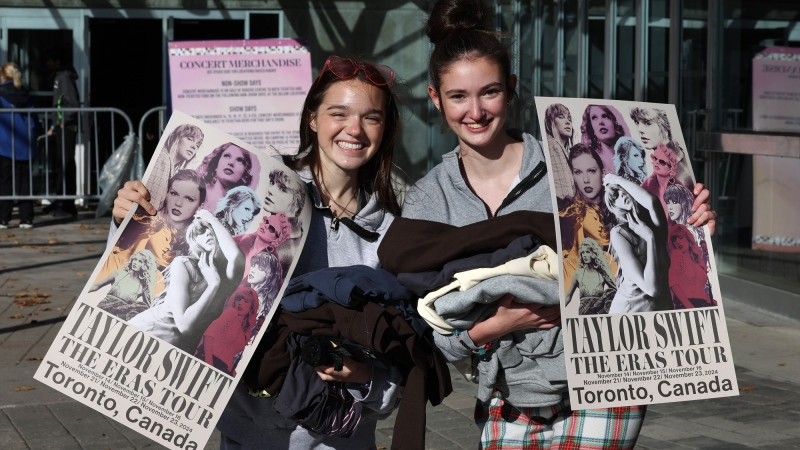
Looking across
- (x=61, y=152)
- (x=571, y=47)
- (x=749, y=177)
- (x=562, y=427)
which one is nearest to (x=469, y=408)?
(x=562, y=427)

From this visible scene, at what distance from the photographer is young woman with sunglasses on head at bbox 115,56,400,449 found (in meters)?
3.05

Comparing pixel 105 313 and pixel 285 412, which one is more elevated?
pixel 105 313

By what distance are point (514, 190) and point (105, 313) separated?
1115 mm

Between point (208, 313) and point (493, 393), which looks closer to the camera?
point (208, 313)

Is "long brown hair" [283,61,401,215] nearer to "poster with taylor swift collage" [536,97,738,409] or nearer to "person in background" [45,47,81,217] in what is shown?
"poster with taylor swift collage" [536,97,738,409]

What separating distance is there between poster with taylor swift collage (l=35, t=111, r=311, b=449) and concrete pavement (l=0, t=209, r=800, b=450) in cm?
260

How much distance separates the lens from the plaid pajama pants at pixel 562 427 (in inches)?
119

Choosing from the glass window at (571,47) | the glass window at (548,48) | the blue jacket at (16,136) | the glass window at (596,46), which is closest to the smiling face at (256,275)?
the glass window at (596,46)

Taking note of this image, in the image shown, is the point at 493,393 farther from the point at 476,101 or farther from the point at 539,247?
the point at 476,101

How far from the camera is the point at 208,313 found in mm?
2852

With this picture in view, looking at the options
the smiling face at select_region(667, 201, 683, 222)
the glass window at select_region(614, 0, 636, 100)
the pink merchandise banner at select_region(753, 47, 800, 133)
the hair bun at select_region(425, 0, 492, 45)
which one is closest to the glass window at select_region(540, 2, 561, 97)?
the glass window at select_region(614, 0, 636, 100)

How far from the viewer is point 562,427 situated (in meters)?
3.05

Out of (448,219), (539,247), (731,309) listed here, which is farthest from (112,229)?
(731,309)

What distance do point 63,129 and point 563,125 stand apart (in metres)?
12.9
